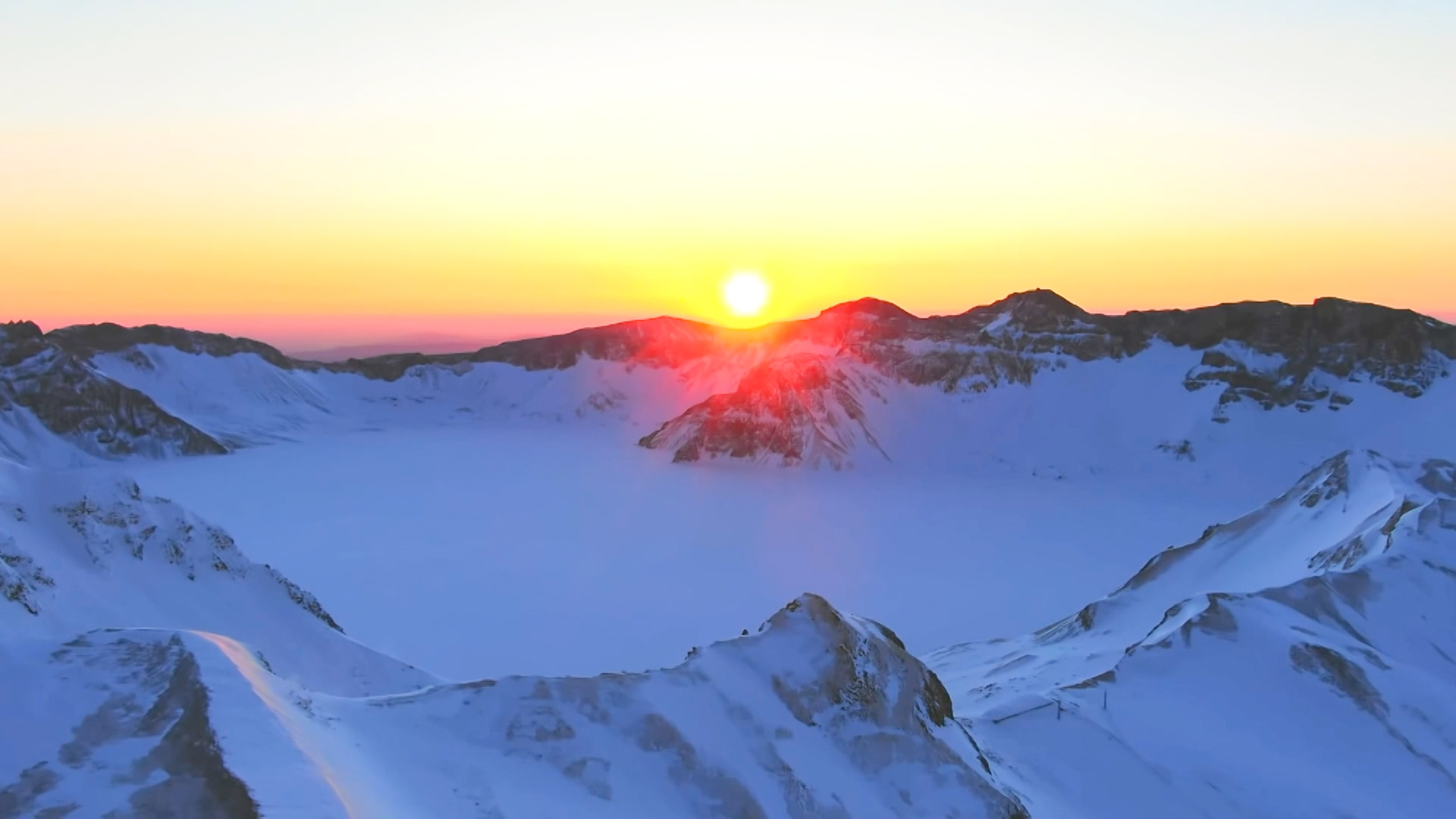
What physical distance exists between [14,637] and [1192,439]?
354 feet

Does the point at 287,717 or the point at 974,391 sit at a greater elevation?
the point at 287,717

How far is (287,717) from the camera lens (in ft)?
50.7

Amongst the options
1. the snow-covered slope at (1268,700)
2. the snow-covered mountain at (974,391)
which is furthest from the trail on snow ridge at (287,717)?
the snow-covered mountain at (974,391)

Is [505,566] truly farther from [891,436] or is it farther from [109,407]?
[109,407]

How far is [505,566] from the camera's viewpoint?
54562mm

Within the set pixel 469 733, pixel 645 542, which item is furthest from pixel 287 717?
pixel 645 542

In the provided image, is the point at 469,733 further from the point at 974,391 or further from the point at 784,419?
the point at 974,391

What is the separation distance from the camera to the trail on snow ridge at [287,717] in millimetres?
13336

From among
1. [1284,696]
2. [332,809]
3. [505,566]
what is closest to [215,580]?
[332,809]

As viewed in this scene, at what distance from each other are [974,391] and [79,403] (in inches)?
4019

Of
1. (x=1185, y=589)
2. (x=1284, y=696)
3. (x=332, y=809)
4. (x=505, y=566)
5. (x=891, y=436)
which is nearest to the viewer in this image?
(x=332, y=809)

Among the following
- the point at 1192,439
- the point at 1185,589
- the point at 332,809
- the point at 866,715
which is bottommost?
the point at 1192,439

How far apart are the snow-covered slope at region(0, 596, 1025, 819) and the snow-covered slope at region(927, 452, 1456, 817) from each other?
469 cm

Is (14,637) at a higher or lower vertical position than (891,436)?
higher
